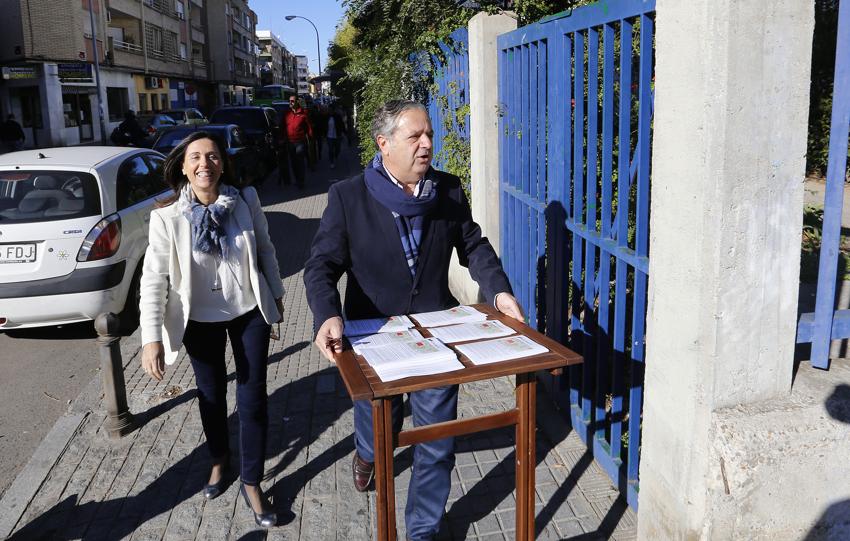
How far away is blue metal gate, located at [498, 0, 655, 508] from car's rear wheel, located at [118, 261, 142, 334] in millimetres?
3512

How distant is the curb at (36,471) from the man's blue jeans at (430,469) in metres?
2.00

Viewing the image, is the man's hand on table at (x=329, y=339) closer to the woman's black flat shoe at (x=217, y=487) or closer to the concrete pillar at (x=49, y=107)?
the woman's black flat shoe at (x=217, y=487)

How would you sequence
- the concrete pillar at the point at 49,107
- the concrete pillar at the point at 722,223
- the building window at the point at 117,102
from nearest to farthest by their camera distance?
1. the concrete pillar at the point at 722,223
2. the concrete pillar at the point at 49,107
3. the building window at the point at 117,102

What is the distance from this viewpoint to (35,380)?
231 inches

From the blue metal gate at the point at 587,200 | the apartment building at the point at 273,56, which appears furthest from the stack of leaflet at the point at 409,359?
the apartment building at the point at 273,56

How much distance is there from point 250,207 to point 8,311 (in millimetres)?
3414

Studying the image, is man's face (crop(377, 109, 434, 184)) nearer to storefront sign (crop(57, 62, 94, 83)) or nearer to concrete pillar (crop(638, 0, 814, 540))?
concrete pillar (crop(638, 0, 814, 540))

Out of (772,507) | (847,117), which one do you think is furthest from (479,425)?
(847,117)

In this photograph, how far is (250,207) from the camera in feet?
12.7

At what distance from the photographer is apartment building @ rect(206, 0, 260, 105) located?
69.6m

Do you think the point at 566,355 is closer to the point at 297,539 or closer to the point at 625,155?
the point at 625,155

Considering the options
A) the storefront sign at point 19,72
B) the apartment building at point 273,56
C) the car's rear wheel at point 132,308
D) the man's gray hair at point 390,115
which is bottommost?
the car's rear wheel at point 132,308

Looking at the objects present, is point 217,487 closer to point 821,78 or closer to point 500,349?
point 500,349

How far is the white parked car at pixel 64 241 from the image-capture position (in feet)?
20.1
